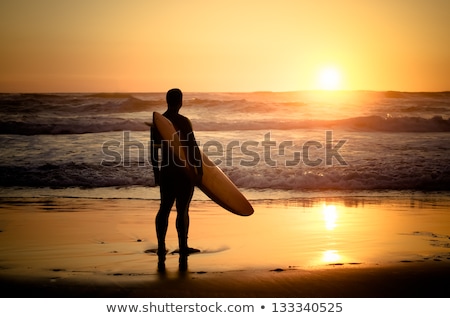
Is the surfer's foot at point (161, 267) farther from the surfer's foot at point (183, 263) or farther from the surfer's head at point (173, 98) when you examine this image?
the surfer's head at point (173, 98)

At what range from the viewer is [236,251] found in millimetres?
5426

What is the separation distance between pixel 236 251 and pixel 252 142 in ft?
37.4

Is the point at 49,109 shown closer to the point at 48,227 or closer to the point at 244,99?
the point at 244,99

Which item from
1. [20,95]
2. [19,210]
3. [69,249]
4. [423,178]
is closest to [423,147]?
[423,178]

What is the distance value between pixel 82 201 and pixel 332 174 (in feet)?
14.1

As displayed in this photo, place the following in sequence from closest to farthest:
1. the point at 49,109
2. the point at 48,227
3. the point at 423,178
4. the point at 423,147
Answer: the point at 48,227 → the point at 423,178 → the point at 423,147 → the point at 49,109

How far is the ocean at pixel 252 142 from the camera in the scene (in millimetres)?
10622

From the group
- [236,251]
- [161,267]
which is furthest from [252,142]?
[161,267]

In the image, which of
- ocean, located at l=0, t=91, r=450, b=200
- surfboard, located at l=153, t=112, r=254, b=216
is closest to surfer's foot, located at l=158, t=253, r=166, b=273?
surfboard, located at l=153, t=112, r=254, b=216

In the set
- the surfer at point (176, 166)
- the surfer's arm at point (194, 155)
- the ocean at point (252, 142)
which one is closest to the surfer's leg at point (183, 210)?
the surfer at point (176, 166)

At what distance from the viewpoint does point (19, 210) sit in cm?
772

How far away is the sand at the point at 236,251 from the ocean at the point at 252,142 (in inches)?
64.1

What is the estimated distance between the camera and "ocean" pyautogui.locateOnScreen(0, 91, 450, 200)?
10.6 m

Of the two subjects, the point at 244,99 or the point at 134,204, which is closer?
the point at 134,204
